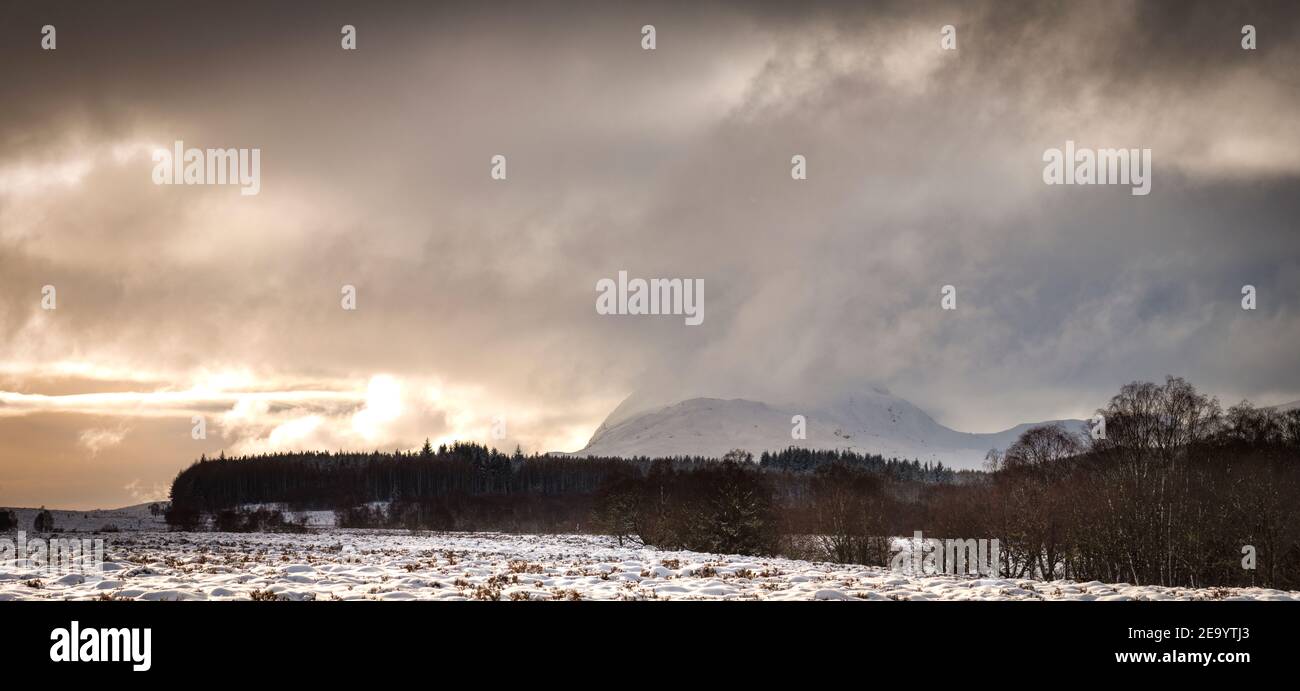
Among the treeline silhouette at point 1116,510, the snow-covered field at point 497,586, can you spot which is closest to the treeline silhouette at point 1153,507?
the treeline silhouette at point 1116,510

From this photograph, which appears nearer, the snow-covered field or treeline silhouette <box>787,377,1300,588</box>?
the snow-covered field

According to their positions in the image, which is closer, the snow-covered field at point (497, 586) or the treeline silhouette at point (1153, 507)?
the snow-covered field at point (497, 586)

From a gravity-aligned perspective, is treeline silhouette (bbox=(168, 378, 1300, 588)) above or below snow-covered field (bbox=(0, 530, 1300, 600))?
below

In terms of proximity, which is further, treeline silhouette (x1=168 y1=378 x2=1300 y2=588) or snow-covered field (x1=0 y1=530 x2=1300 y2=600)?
treeline silhouette (x1=168 y1=378 x2=1300 y2=588)

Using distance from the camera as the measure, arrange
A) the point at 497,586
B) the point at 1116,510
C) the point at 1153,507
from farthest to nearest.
→ 1. the point at 1116,510
2. the point at 1153,507
3. the point at 497,586

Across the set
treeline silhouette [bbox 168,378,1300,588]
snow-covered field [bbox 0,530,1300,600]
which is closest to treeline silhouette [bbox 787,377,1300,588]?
treeline silhouette [bbox 168,378,1300,588]

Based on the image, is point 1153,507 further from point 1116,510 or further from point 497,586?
point 497,586

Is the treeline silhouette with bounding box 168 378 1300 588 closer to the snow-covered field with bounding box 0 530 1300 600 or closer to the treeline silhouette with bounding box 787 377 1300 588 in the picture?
the treeline silhouette with bounding box 787 377 1300 588

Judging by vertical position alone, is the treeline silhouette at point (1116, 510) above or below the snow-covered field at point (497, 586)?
below

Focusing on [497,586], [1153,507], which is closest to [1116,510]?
[1153,507]

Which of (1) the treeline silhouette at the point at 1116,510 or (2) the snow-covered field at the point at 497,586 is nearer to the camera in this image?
(2) the snow-covered field at the point at 497,586

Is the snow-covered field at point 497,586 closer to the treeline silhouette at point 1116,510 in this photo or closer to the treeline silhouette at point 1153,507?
the treeline silhouette at point 1116,510
